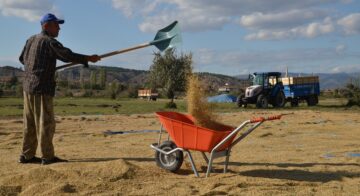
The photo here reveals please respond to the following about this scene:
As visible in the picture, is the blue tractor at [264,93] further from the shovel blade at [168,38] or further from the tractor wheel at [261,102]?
the shovel blade at [168,38]

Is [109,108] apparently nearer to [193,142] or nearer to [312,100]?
[312,100]

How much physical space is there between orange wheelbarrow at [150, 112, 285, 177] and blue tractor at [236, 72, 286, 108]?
18.4 metres

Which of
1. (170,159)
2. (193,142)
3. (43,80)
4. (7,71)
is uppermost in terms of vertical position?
(7,71)

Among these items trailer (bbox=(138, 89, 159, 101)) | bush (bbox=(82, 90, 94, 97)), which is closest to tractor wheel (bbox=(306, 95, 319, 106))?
trailer (bbox=(138, 89, 159, 101))

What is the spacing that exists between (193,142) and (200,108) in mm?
684

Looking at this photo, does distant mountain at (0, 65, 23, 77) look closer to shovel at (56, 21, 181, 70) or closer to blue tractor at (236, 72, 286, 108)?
blue tractor at (236, 72, 286, 108)

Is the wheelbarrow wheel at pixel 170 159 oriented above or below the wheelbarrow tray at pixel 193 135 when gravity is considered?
below

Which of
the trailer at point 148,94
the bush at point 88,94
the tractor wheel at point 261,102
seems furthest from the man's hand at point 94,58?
the bush at point 88,94

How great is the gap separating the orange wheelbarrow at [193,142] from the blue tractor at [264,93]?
18416 mm

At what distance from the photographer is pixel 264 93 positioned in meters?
24.6

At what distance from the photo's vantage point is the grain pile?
5.95m

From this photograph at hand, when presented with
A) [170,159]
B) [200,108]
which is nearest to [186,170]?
[170,159]

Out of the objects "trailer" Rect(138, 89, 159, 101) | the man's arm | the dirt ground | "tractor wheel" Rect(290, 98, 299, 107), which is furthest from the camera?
"trailer" Rect(138, 89, 159, 101)

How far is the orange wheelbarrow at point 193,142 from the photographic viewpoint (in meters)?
5.23
